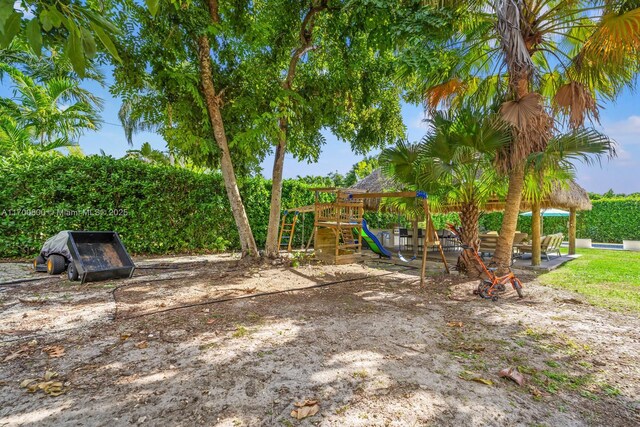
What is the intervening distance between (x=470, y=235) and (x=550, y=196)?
Result: 4.07 meters

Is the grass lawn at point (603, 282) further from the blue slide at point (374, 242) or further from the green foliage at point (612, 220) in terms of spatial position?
the green foliage at point (612, 220)

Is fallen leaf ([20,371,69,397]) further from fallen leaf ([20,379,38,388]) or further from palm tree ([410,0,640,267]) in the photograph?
palm tree ([410,0,640,267])

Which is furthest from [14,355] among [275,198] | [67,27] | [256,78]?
[256,78]

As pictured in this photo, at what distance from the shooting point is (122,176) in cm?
827

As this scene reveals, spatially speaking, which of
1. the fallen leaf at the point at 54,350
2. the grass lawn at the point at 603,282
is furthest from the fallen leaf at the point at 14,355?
the grass lawn at the point at 603,282

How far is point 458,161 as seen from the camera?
608 centimetres

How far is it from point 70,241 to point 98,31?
5790 millimetres

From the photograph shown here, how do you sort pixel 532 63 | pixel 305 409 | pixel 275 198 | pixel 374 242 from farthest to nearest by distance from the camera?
pixel 374 242, pixel 275 198, pixel 532 63, pixel 305 409

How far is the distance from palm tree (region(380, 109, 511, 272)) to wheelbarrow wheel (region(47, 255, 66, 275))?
6.90m

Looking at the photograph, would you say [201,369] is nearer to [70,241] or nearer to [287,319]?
[287,319]

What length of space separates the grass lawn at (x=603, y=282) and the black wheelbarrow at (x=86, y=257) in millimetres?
8316

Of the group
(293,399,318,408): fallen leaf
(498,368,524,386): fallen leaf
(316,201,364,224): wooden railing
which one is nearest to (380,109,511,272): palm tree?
(316,201,364,224): wooden railing

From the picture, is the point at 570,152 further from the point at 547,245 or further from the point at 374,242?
the point at 374,242

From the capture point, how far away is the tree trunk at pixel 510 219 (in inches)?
240
